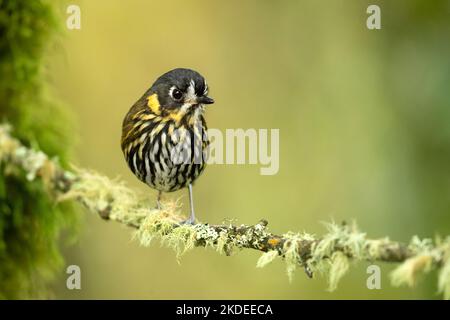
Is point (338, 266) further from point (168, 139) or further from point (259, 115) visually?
point (259, 115)

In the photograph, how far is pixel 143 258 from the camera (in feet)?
21.8

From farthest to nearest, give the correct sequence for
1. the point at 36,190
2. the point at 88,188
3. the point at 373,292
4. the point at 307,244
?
1. the point at 373,292
2. the point at 36,190
3. the point at 88,188
4. the point at 307,244

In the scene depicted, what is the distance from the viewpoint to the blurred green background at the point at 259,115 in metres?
6.30

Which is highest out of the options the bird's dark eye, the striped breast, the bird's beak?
the bird's dark eye

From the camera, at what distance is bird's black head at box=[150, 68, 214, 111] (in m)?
3.65

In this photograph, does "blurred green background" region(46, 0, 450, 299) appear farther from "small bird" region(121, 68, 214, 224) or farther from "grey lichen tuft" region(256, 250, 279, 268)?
"grey lichen tuft" region(256, 250, 279, 268)

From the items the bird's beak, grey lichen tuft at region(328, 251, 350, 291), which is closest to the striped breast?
the bird's beak

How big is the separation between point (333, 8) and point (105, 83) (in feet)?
7.54

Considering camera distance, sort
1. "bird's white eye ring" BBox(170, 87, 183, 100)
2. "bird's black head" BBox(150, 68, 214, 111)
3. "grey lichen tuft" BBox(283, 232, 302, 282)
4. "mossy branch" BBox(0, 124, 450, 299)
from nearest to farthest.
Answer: "mossy branch" BBox(0, 124, 450, 299), "grey lichen tuft" BBox(283, 232, 302, 282), "bird's black head" BBox(150, 68, 214, 111), "bird's white eye ring" BBox(170, 87, 183, 100)

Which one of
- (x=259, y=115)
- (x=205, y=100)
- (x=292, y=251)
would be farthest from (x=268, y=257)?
(x=259, y=115)

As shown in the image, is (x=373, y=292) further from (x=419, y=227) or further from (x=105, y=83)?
(x=105, y=83)

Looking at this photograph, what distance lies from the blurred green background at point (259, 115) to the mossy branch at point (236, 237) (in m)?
3.21

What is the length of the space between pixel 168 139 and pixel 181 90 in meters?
0.29
